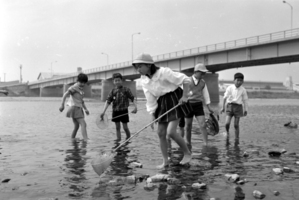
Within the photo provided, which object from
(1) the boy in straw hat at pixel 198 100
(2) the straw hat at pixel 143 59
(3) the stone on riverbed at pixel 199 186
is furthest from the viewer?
(1) the boy in straw hat at pixel 198 100

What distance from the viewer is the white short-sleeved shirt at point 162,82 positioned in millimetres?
5477

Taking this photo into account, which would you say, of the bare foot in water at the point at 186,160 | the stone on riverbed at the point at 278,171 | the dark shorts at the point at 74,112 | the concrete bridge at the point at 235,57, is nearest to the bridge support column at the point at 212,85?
the concrete bridge at the point at 235,57

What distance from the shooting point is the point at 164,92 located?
220 inches

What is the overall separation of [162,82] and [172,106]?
1.41 feet

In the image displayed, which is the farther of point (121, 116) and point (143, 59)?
point (121, 116)

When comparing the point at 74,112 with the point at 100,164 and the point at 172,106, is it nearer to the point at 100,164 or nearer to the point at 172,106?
the point at 172,106

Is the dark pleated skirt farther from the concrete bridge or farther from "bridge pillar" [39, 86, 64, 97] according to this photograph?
"bridge pillar" [39, 86, 64, 97]

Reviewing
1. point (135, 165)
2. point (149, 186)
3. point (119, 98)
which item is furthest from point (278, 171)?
point (119, 98)

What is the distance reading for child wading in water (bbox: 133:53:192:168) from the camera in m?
5.46

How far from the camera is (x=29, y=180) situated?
16.0ft

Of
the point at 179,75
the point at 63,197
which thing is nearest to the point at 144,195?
the point at 63,197

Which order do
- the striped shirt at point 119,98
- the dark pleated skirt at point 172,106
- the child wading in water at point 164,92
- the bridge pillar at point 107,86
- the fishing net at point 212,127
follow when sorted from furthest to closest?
the bridge pillar at point 107,86, the fishing net at point 212,127, the striped shirt at point 119,98, the dark pleated skirt at point 172,106, the child wading in water at point 164,92

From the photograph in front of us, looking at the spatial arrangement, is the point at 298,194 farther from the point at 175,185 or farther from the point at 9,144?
→ the point at 9,144

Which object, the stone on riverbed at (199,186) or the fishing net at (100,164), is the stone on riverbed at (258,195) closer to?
the stone on riverbed at (199,186)
